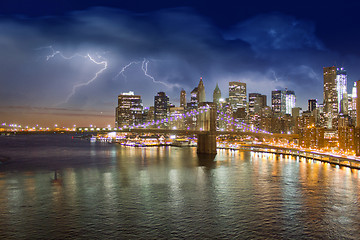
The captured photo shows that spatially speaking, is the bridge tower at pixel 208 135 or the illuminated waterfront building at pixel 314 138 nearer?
the bridge tower at pixel 208 135

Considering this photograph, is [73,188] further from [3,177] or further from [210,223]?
[210,223]

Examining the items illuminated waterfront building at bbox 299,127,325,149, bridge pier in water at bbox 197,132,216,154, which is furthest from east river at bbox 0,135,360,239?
illuminated waterfront building at bbox 299,127,325,149

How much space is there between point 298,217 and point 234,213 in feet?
17.2

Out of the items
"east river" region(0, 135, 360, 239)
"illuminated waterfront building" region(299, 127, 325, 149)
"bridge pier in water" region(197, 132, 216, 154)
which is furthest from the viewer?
"illuminated waterfront building" region(299, 127, 325, 149)

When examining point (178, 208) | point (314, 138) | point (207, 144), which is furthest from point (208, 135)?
point (178, 208)

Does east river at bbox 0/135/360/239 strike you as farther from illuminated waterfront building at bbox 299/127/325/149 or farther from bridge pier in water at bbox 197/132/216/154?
illuminated waterfront building at bbox 299/127/325/149

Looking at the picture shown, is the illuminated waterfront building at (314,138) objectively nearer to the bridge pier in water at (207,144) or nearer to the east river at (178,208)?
the bridge pier in water at (207,144)

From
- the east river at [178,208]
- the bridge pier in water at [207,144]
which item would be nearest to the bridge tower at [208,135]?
the bridge pier in water at [207,144]

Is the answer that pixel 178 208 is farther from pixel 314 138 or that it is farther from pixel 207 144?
pixel 314 138

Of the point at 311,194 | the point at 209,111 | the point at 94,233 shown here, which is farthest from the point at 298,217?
the point at 209,111

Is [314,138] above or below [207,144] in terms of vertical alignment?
above

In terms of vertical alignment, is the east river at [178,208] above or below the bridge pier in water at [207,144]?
below

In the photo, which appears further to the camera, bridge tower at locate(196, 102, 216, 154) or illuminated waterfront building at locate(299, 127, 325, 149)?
illuminated waterfront building at locate(299, 127, 325, 149)

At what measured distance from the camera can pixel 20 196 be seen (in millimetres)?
30141
